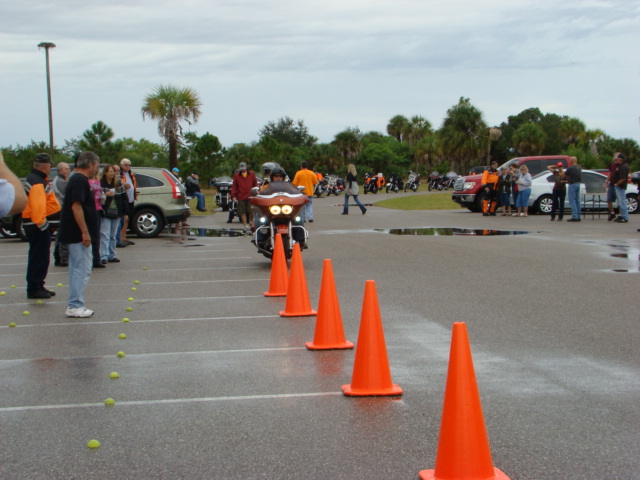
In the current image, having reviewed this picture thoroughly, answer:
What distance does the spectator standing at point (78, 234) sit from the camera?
894 cm

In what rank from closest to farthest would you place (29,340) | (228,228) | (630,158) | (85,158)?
(29,340) < (85,158) < (228,228) < (630,158)

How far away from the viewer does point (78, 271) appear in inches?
352

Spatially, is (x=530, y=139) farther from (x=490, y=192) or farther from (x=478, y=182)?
(x=490, y=192)

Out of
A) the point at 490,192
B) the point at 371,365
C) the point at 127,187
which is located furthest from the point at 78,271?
the point at 490,192

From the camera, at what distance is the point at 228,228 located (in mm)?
24547

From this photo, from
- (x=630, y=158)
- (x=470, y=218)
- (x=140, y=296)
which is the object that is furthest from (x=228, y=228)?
(x=630, y=158)

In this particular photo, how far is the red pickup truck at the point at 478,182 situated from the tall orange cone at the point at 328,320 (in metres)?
22.5

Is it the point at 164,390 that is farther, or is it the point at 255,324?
the point at 255,324

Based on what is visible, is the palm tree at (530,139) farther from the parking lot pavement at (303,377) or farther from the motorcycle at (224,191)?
the parking lot pavement at (303,377)

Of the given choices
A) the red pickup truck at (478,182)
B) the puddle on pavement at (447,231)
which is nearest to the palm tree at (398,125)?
the red pickup truck at (478,182)

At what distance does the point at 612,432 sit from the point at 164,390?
9.49ft

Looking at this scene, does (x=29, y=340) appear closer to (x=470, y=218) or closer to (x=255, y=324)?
(x=255, y=324)

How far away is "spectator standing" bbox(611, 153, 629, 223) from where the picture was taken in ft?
74.4

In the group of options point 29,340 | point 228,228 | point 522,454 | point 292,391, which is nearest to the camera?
point 522,454
